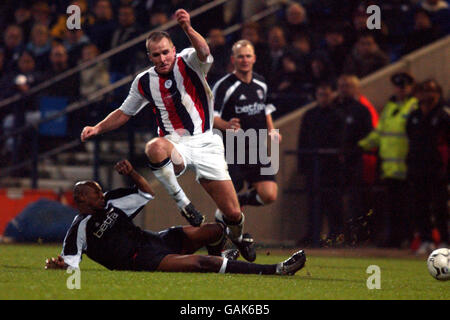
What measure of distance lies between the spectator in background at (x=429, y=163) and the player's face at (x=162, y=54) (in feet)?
15.1

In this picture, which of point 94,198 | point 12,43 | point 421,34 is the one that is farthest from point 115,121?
point 12,43

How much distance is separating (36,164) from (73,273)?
20.8 ft

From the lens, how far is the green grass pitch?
6.46 meters

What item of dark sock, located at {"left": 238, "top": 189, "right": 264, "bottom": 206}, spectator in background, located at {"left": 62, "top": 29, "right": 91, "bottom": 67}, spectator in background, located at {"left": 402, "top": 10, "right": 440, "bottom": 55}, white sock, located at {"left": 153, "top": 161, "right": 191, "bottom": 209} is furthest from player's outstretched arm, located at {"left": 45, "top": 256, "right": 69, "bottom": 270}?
spectator in background, located at {"left": 62, "top": 29, "right": 91, "bottom": 67}

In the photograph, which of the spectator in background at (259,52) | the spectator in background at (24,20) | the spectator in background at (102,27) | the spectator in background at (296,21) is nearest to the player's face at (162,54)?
the spectator in background at (259,52)

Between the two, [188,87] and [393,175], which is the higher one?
[188,87]

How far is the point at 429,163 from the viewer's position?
1194 centimetres

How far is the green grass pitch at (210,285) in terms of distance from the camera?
6461mm

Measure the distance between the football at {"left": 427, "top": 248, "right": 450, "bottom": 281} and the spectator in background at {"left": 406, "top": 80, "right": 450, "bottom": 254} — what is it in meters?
3.92

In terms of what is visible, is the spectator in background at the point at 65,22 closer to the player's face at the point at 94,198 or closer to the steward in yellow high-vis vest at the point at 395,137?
the steward in yellow high-vis vest at the point at 395,137

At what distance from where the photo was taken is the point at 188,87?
842cm
